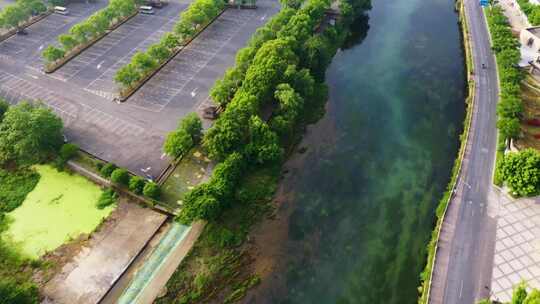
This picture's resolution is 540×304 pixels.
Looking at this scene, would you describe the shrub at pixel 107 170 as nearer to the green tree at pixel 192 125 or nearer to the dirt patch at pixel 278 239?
the green tree at pixel 192 125

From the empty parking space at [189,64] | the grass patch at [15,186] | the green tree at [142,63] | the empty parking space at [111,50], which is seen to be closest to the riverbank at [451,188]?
the empty parking space at [189,64]

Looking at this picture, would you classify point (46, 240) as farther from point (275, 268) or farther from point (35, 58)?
point (35, 58)

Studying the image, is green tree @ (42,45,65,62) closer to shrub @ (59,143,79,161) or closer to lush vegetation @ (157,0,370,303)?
shrub @ (59,143,79,161)

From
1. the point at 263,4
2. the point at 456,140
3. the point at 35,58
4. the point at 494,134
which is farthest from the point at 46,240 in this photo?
the point at 263,4

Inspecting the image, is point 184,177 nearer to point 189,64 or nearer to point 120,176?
point 120,176

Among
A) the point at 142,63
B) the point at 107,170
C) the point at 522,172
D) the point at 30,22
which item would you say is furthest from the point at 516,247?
the point at 30,22

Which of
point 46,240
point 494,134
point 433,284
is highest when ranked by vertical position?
point 494,134

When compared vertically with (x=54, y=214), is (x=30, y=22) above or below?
above
